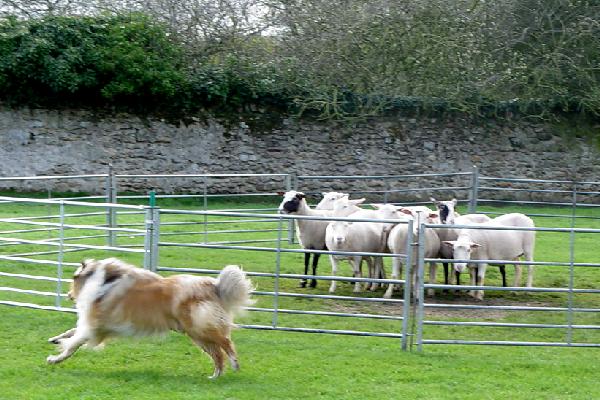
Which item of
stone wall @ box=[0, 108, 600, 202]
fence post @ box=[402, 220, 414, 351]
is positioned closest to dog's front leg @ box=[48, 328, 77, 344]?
fence post @ box=[402, 220, 414, 351]

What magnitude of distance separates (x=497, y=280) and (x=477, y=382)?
5895 millimetres

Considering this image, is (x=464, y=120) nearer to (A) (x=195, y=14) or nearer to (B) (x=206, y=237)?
(A) (x=195, y=14)

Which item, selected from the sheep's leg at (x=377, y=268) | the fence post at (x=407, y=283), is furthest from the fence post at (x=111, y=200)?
the fence post at (x=407, y=283)

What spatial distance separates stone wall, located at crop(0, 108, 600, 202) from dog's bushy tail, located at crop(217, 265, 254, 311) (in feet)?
45.9

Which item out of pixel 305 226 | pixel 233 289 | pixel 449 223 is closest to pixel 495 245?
pixel 449 223

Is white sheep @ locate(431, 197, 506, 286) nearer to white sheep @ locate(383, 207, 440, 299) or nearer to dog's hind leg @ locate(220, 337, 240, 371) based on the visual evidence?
white sheep @ locate(383, 207, 440, 299)

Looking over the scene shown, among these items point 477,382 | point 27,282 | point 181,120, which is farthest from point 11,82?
point 477,382

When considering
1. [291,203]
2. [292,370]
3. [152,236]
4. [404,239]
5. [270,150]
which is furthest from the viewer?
[270,150]

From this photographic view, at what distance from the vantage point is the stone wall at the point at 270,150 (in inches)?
837

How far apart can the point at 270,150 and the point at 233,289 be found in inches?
618

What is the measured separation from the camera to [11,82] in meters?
20.8

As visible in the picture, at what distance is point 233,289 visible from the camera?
7535 millimetres

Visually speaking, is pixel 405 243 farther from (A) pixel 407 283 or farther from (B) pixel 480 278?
(A) pixel 407 283

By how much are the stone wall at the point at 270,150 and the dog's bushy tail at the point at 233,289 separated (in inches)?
551
